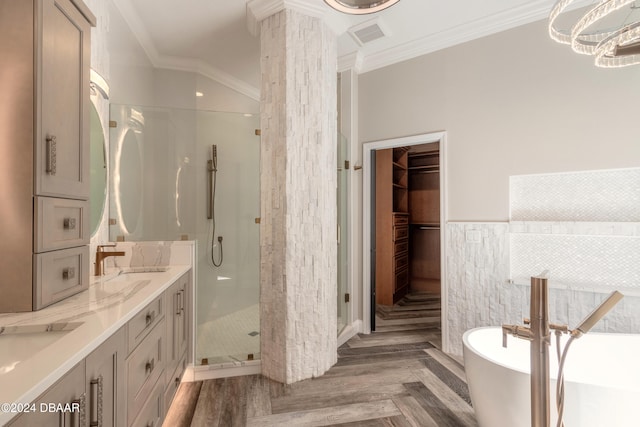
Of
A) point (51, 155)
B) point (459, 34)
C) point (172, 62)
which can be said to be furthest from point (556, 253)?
point (172, 62)

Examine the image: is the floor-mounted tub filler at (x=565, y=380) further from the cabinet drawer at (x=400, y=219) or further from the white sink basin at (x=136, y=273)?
the cabinet drawer at (x=400, y=219)

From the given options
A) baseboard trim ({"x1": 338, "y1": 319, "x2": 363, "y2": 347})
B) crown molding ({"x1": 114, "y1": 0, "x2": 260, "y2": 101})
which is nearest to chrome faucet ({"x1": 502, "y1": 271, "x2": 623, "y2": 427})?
Result: baseboard trim ({"x1": 338, "y1": 319, "x2": 363, "y2": 347})

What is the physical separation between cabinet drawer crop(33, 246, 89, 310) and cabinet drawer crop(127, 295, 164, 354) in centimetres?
30

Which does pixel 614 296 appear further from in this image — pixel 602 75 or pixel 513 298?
pixel 602 75

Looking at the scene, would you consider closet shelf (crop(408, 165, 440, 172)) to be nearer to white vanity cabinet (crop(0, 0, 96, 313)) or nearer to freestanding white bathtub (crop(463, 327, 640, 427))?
freestanding white bathtub (crop(463, 327, 640, 427))

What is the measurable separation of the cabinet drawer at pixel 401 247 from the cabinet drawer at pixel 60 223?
3606mm

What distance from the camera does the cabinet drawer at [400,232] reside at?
4312 millimetres

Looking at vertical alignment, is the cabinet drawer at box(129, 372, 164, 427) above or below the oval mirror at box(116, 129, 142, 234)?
below

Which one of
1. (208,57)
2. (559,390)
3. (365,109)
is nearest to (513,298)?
(559,390)

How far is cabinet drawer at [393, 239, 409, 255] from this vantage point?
14.2 ft

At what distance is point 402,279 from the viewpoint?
465cm

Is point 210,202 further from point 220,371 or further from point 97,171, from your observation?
point 220,371

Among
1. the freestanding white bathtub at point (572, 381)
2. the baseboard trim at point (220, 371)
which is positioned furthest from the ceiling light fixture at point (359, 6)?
the baseboard trim at point (220, 371)

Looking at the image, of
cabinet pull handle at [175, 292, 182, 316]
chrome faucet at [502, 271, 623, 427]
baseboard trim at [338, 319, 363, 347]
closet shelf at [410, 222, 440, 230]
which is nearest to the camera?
chrome faucet at [502, 271, 623, 427]
